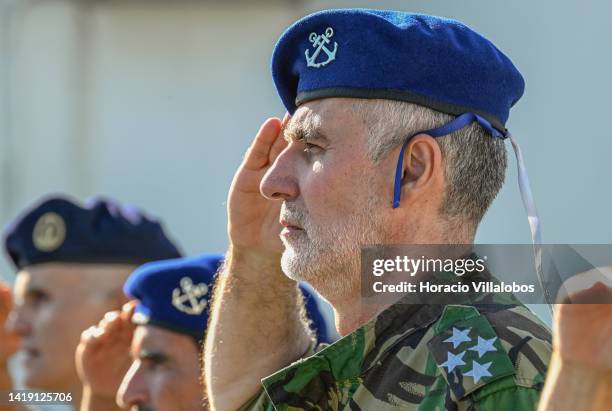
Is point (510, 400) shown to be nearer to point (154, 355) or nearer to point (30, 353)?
point (154, 355)

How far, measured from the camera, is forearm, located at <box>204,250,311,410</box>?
323 cm

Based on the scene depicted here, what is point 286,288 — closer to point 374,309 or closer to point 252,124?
point 374,309

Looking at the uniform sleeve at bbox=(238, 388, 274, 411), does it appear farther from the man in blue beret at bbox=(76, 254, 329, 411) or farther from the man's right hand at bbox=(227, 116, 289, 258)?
the man in blue beret at bbox=(76, 254, 329, 411)

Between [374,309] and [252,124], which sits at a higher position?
[252,124]

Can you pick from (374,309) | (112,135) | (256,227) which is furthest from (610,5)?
(112,135)

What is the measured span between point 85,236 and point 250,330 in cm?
300

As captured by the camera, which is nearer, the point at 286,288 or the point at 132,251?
the point at 286,288

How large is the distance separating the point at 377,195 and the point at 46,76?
582 cm

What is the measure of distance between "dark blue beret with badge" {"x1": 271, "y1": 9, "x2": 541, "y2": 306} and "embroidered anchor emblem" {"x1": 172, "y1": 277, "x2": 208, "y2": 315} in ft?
5.06

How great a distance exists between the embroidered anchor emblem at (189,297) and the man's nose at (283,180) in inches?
59.5

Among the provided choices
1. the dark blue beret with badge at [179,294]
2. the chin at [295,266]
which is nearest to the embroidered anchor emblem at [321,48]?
the chin at [295,266]

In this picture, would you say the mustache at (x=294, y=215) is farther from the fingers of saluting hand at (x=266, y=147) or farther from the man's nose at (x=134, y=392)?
the man's nose at (x=134, y=392)

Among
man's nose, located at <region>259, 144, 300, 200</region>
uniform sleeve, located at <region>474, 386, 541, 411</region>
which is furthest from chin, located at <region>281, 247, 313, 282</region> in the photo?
uniform sleeve, located at <region>474, 386, 541, 411</region>

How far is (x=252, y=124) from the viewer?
7586 millimetres
